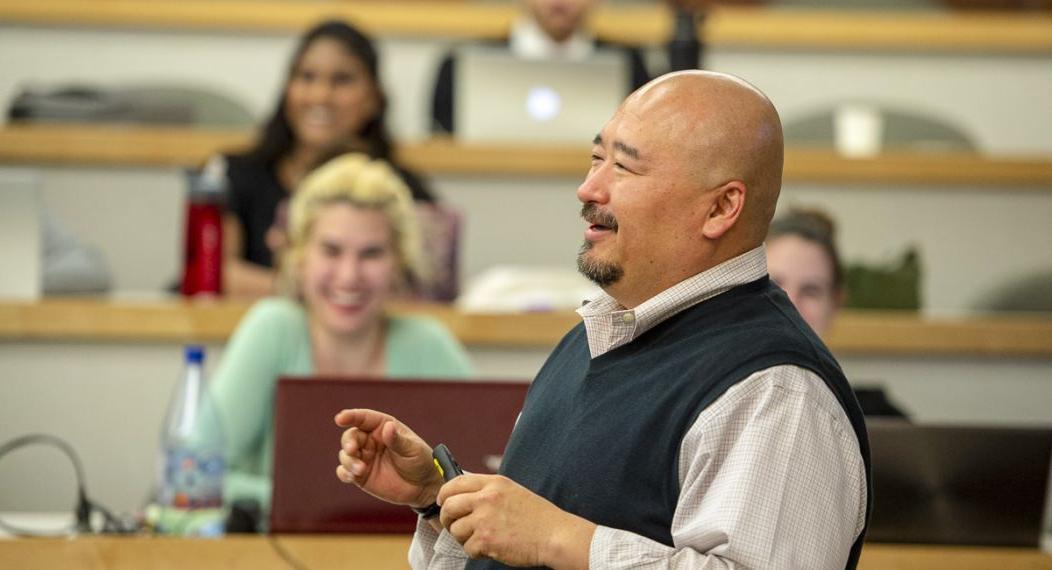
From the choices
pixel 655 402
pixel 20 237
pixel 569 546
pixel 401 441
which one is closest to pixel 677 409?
pixel 655 402

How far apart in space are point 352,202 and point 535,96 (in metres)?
0.83

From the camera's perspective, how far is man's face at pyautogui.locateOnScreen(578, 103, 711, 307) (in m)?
1.35

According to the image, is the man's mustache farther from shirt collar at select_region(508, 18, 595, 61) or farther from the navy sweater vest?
shirt collar at select_region(508, 18, 595, 61)

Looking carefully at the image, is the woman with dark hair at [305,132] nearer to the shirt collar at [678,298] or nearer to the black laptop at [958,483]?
the black laptop at [958,483]

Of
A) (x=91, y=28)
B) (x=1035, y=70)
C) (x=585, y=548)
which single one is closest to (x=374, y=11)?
(x=91, y=28)

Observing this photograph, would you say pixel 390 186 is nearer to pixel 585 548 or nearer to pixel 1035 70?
pixel 585 548

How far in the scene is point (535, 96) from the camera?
11.8ft

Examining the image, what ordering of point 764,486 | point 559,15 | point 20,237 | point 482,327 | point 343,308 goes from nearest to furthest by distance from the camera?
point 764,486 < point 343,308 < point 20,237 < point 482,327 < point 559,15

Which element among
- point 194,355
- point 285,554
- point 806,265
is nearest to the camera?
point 285,554

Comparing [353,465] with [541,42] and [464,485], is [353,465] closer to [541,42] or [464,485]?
[464,485]

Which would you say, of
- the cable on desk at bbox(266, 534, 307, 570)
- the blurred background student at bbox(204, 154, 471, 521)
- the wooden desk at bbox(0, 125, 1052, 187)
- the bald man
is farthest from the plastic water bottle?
the wooden desk at bbox(0, 125, 1052, 187)

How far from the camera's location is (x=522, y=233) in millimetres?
3549

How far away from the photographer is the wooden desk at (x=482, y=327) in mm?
2938

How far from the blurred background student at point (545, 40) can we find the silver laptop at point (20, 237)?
1752 mm
